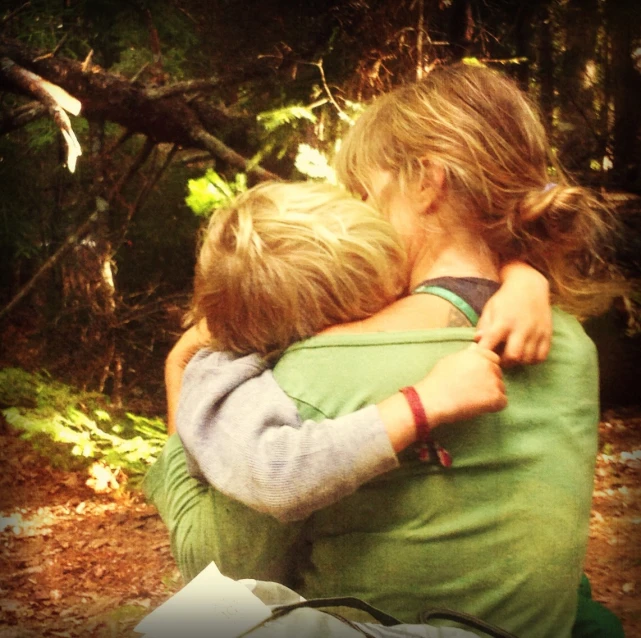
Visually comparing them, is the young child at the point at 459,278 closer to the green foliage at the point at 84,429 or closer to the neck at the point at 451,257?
the neck at the point at 451,257

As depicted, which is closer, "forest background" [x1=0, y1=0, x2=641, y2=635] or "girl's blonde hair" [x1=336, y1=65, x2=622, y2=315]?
"girl's blonde hair" [x1=336, y1=65, x2=622, y2=315]

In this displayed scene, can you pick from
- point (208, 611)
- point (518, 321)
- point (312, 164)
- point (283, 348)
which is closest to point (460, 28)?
point (312, 164)

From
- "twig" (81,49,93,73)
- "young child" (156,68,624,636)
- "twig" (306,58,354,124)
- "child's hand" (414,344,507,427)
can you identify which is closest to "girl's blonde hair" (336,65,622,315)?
"young child" (156,68,624,636)

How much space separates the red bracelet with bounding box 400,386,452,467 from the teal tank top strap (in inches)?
6.3

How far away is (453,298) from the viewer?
3.14 ft

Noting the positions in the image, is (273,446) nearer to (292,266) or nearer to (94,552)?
(292,266)

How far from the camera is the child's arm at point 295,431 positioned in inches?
32.3

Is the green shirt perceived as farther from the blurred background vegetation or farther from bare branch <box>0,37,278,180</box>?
bare branch <box>0,37,278,180</box>

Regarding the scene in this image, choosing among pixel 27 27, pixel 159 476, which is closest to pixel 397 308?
pixel 159 476

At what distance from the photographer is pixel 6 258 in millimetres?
1147

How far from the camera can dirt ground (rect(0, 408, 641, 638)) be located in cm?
107

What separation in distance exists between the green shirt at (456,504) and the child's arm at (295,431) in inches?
1.5

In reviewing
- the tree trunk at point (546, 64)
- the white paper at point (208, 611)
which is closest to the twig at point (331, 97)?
the tree trunk at point (546, 64)

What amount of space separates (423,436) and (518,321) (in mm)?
231
